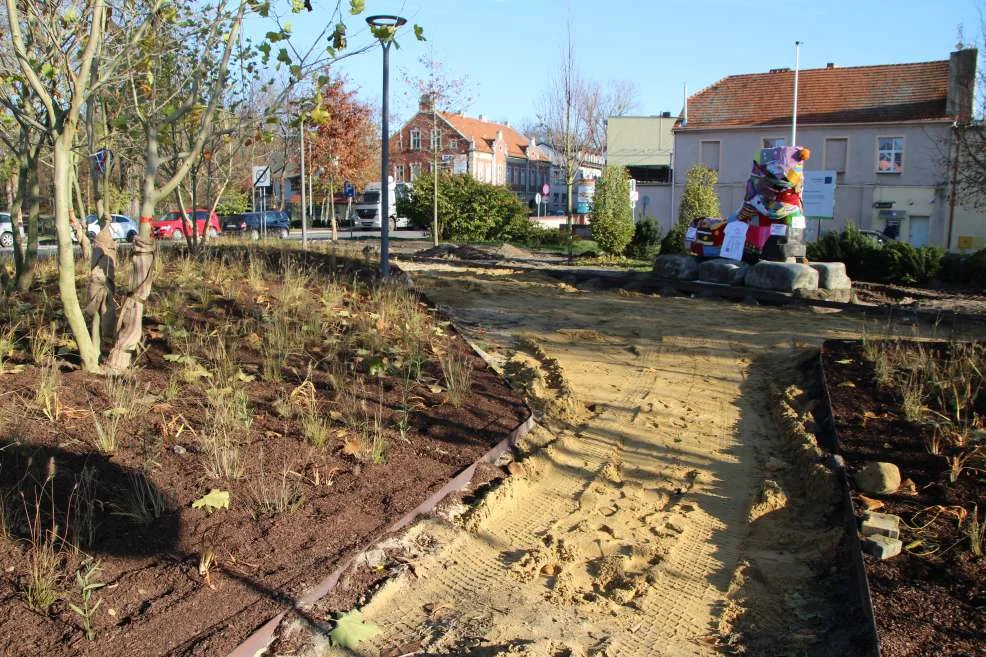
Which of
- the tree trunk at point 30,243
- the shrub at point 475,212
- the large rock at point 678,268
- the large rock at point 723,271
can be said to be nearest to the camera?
the tree trunk at point 30,243

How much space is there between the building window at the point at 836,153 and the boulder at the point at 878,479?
38.1 metres

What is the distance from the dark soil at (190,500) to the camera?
3.54m

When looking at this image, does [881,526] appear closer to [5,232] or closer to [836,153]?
[5,232]

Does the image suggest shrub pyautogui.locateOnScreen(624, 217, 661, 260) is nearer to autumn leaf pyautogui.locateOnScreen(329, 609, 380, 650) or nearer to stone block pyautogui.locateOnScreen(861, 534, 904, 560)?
stone block pyautogui.locateOnScreen(861, 534, 904, 560)

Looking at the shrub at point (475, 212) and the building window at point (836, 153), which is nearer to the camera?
the shrub at point (475, 212)

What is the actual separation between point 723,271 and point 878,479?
1280cm

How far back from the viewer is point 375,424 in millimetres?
5816

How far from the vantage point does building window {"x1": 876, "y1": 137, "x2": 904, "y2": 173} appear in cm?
3856

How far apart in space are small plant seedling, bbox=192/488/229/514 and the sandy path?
40.1 inches

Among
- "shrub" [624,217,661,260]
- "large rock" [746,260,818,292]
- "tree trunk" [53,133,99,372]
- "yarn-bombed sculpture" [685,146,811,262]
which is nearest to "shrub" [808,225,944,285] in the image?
"yarn-bombed sculpture" [685,146,811,262]

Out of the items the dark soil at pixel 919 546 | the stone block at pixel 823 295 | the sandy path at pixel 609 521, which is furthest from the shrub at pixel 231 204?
the dark soil at pixel 919 546

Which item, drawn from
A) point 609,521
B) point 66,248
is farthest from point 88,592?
point 66,248

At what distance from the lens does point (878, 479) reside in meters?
5.26

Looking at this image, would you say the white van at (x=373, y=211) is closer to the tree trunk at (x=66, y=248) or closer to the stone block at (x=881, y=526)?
the tree trunk at (x=66, y=248)
